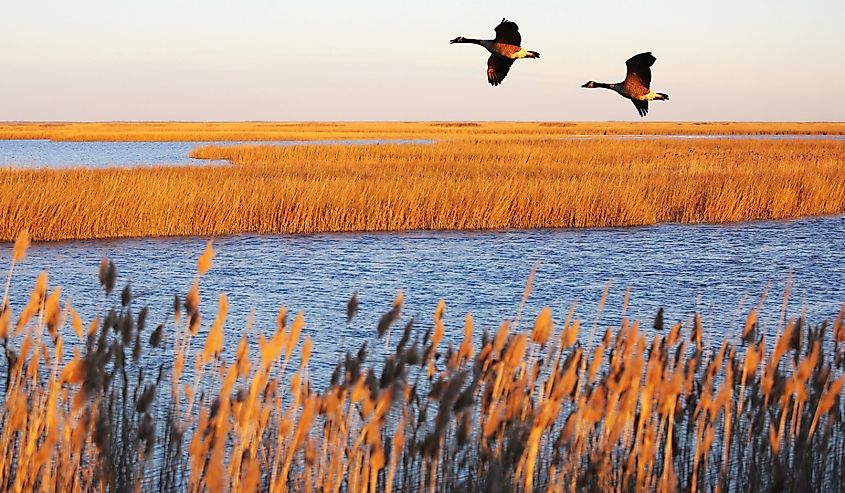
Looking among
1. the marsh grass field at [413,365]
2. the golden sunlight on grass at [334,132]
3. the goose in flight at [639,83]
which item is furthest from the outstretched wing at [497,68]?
the golden sunlight on grass at [334,132]

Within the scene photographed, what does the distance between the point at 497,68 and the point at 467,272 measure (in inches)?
225

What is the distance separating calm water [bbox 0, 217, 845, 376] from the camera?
10.6 metres

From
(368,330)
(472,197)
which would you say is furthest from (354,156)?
(368,330)

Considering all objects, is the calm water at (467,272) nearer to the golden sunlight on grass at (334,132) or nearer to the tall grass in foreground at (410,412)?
the tall grass in foreground at (410,412)

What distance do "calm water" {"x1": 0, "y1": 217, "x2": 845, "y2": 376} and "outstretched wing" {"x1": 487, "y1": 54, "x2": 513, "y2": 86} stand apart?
2314 mm

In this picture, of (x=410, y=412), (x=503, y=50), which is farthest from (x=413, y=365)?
(x=503, y=50)

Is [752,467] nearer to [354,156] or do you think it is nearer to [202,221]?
[202,221]

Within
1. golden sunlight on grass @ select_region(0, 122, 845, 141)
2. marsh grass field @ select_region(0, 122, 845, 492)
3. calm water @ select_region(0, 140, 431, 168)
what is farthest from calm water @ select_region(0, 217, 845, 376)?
golden sunlight on grass @ select_region(0, 122, 845, 141)

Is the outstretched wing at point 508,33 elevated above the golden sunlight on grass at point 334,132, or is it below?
above

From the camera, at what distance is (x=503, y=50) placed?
7.98 meters

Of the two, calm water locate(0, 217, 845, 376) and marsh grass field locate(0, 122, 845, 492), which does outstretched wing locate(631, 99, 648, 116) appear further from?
calm water locate(0, 217, 845, 376)

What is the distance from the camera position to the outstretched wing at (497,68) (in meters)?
8.06

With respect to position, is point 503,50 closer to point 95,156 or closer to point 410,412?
point 410,412

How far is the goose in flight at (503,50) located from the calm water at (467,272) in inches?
93.0
